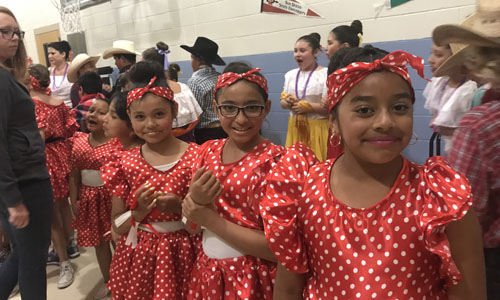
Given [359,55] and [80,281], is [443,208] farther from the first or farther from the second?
[80,281]

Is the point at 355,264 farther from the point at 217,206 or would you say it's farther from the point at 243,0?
the point at 243,0

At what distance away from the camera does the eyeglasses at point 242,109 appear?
1.34 metres

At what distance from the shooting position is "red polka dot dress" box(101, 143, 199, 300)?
5.17 ft

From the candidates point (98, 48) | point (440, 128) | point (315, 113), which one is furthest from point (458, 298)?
point (98, 48)

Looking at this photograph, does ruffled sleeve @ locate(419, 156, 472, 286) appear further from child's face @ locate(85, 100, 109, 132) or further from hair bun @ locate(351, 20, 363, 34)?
hair bun @ locate(351, 20, 363, 34)

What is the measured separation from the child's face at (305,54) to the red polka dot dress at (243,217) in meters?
2.32

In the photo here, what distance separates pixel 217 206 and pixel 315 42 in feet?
8.31

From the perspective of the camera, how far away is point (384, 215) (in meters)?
0.95

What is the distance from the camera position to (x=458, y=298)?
0.94 metres

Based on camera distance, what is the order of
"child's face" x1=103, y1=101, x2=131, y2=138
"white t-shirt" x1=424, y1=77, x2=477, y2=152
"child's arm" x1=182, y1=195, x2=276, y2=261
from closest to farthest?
"child's arm" x1=182, y1=195, x2=276, y2=261
"child's face" x1=103, y1=101, x2=131, y2=138
"white t-shirt" x1=424, y1=77, x2=477, y2=152

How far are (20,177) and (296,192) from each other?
56.1 inches

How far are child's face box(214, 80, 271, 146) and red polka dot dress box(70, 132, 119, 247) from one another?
147 cm

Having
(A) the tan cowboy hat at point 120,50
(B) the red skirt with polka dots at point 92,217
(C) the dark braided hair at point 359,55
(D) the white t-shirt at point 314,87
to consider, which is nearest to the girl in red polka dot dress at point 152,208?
(C) the dark braided hair at point 359,55

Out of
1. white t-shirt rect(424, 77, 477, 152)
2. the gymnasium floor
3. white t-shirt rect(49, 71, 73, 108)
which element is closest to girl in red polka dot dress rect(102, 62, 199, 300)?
the gymnasium floor
